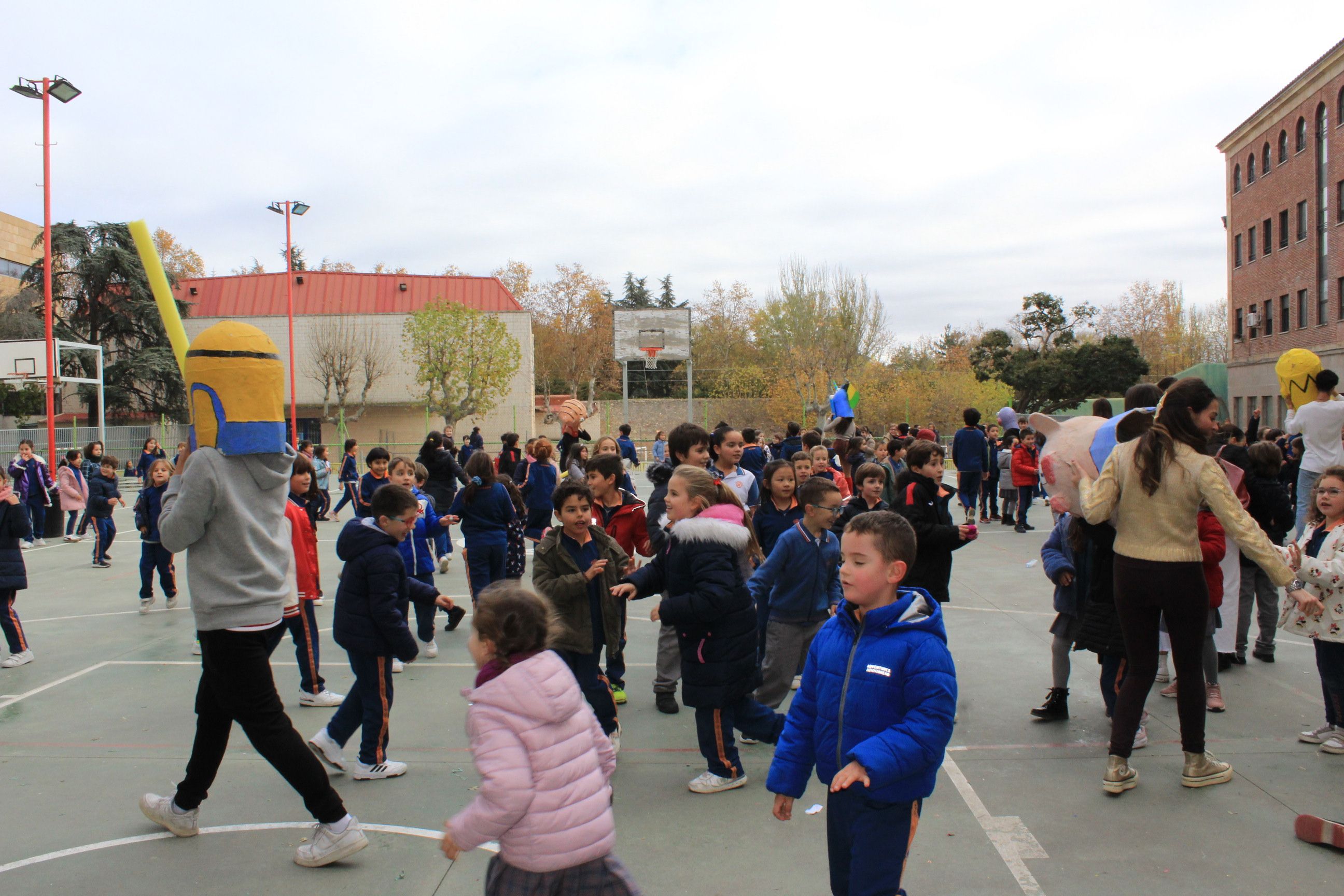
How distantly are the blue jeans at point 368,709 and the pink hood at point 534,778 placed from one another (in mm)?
2133

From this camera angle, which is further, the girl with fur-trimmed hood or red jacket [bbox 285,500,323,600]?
red jacket [bbox 285,500,323,600]

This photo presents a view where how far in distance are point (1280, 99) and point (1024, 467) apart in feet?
93.2

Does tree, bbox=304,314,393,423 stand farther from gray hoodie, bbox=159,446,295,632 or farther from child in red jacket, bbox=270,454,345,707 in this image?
gray hoodie, bbox=159,446,295,632

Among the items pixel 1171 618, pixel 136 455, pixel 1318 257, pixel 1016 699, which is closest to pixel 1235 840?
pixel 1171 618

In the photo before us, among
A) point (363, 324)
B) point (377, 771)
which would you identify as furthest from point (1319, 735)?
point (363, 324)

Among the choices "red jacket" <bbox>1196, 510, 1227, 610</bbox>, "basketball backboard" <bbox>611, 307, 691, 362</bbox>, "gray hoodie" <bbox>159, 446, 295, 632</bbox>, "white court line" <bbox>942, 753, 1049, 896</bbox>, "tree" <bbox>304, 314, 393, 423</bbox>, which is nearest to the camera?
"white court line" <bbox>942, 753, 1049, 896</bbox>

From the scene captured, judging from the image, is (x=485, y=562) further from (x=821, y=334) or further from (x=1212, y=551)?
(x=821, y=334)

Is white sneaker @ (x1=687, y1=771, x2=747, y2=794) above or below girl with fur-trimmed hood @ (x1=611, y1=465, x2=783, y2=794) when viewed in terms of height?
below

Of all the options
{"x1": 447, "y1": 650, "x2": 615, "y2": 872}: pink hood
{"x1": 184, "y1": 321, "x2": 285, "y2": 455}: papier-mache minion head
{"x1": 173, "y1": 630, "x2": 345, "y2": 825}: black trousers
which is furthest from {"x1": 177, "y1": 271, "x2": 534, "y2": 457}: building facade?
{"x1": 447, "y1": 650, "x2": 615, "y2": 872}: pink hood

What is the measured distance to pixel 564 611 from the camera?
177 inches

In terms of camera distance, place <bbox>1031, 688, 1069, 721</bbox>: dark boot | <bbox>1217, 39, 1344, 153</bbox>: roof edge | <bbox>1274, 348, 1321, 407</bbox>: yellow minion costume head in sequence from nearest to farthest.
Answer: <bbox>1031, 688, 1069, 721</bbox>: dark boot < <bbox>1274, 348, 1321, 407</bbox>: yellow minion costume head < <bbox>1217, 39, 1344, 153</bbox>: roof edge

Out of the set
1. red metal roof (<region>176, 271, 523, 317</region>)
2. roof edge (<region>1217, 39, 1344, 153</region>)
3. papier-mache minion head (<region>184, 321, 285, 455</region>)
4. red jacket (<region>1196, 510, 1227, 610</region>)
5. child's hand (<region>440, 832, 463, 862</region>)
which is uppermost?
roof edge (<region>1217, 39, 1344, 153</region>)

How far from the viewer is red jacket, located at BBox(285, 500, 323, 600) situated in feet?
19.2

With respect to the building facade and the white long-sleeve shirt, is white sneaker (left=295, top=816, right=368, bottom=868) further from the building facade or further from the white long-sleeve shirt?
the building facade
